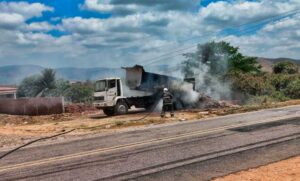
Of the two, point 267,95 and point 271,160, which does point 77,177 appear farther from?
point 267,95

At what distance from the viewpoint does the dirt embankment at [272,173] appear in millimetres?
8594

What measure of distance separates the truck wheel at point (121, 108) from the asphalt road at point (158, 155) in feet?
44.2

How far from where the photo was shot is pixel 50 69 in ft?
219

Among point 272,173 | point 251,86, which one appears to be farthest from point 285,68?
point 272,173

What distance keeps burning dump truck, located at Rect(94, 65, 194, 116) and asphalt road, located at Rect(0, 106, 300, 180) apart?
538 inches

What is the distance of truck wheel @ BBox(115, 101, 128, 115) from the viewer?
95.9 ft

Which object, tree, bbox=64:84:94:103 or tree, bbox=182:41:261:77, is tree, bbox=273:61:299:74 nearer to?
tree, bbox=182:41:261:77

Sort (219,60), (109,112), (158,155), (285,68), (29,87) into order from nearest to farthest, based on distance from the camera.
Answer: (158,155), (109,112), (219,60), (29,87), (285,68)

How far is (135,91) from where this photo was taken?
100.0 feet

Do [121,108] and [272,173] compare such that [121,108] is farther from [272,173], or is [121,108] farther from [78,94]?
[78,94]

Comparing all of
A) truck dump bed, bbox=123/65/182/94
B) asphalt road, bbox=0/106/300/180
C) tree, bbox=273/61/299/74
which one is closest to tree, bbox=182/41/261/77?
truck dump bed, bbox=123/65/182/94

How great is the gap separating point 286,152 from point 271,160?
1.16 m

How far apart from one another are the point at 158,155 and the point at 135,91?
1940cm

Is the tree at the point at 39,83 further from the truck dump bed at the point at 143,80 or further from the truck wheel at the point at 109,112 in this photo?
the truck dump bed at the point at 143,80
